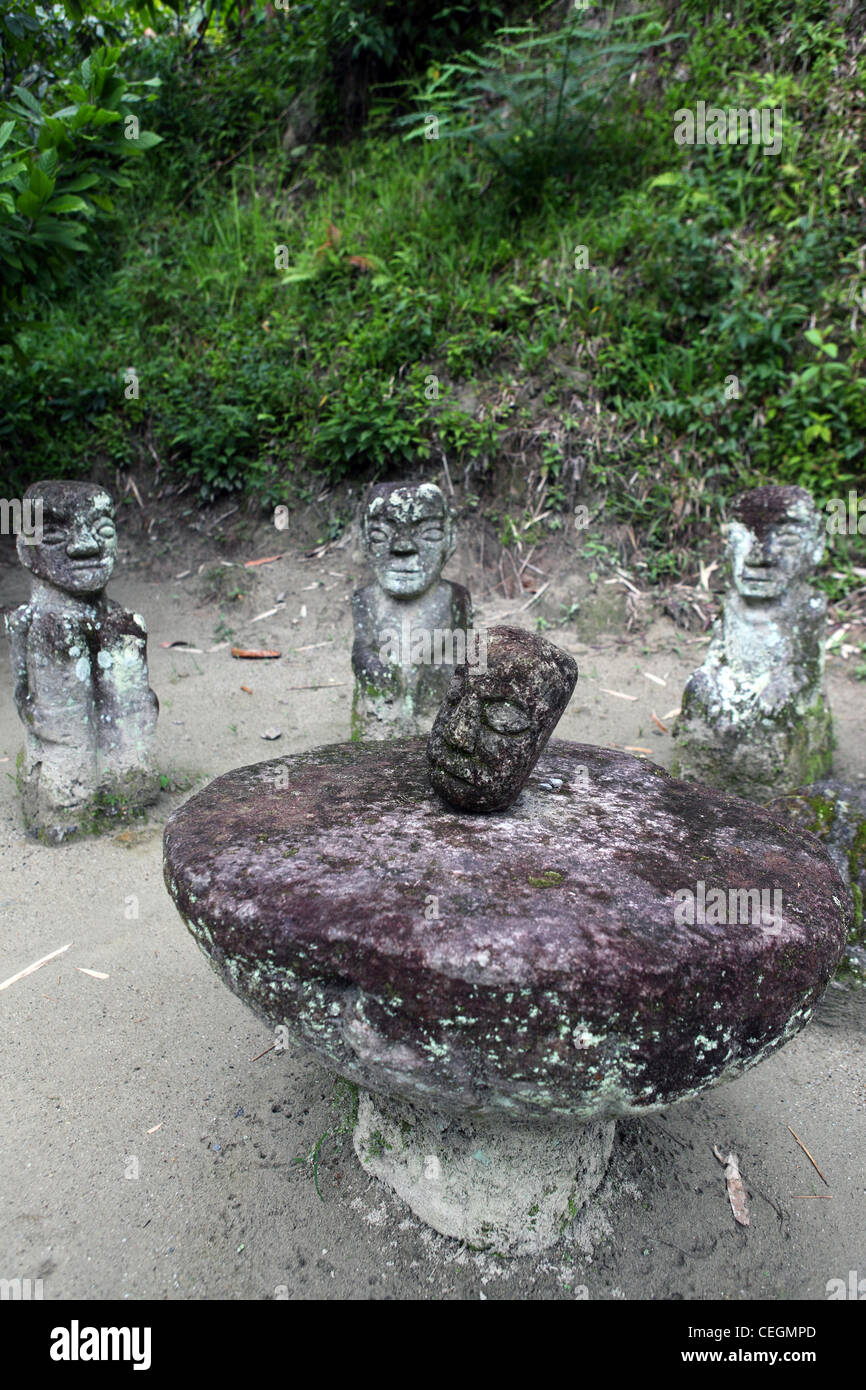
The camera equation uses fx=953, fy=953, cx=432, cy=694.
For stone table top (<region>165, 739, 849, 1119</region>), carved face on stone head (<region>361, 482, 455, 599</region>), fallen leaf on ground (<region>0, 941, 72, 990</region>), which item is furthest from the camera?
carved face on stone head (<region>361, 482, 455, 599</region>)

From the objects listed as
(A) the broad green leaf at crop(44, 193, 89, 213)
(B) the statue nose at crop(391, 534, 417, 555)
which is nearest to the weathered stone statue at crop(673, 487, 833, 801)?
(B) the statue nose at crop(391, 534, 417, 555)

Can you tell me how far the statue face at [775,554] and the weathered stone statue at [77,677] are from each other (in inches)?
110

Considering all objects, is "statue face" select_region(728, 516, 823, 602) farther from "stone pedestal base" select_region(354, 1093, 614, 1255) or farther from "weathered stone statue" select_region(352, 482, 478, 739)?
"stone pedestal base" select_region(354, 1093, 614, 1255)

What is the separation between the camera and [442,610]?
441 centimetres

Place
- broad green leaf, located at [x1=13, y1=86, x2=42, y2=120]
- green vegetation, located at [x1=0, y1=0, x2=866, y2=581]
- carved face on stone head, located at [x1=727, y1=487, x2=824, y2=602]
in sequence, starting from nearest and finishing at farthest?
Answer: carved face on stone head, located at [x1=727, y1=487, x2=824, y2=602], broad green leaf, located at [x1=13, y1=86, x2=42, y2=120], green vegetation, located at [x1=0, y1=0, x2=866, y2=581]

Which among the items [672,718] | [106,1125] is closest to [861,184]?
[672,718]

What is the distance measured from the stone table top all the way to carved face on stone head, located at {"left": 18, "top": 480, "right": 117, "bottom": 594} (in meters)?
2.14

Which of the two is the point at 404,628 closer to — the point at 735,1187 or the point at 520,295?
the point at 735,1187

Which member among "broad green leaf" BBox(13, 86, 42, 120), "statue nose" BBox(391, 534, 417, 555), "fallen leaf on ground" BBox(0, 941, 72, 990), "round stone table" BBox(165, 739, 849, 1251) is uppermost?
"broad green leaf" BBox(13, 86, 42, 120)

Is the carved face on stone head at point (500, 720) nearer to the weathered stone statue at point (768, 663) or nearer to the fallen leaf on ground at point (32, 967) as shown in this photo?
the fallen leaf on ground at point (32, 967)

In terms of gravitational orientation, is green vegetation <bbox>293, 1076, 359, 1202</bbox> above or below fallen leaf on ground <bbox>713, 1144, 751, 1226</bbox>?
above

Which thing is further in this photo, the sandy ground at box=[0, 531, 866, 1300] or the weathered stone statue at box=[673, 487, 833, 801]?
the weathered stone statue at box=[673, 487, 833, 801]

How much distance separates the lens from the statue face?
14.2 feet

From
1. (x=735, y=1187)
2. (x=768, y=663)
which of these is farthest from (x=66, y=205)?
(x=735, y=1187)
